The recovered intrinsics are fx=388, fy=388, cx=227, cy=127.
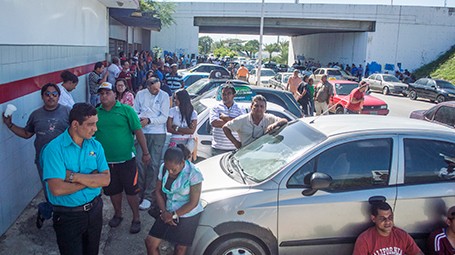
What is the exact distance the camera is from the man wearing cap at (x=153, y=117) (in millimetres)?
5188

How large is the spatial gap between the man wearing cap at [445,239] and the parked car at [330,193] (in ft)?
0.46

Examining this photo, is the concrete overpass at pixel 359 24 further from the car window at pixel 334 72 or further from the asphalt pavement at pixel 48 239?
the asphalt pavement at pixel 48 239

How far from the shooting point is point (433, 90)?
21.4m

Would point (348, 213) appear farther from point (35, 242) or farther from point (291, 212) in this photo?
point (35, 242)

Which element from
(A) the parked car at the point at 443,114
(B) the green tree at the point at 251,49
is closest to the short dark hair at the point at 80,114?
(A) the parked car at the point at 443,114

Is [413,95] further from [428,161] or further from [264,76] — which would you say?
[428,161]

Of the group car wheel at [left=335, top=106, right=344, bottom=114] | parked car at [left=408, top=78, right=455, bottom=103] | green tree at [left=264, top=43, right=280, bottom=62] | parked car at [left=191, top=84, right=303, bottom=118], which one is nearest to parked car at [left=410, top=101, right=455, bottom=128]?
car wheel at [left=335, top=106, right=344, bottom=114]

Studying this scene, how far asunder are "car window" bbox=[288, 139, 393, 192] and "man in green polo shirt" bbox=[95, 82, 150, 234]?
197 cm

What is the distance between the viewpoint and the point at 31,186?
538cm

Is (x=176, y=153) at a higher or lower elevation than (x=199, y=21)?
lower

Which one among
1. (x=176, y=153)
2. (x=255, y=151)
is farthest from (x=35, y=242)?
(x=255, y=151)

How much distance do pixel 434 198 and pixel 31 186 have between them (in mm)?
4974

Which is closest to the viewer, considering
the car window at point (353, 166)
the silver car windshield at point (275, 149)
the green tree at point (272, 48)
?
the car window at point (353, 166)

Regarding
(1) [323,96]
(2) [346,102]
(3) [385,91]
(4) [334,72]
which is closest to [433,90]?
(3) [385,91]
